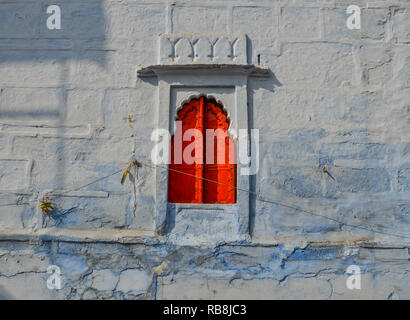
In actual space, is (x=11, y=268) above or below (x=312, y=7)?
below

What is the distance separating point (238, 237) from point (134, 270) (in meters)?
0.94

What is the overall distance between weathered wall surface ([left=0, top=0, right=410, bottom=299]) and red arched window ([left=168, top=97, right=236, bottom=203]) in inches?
9.2

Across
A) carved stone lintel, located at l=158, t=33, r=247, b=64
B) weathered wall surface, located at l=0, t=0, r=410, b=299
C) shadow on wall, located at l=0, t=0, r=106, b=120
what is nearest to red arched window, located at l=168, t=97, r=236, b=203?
weathered wall surface, located at l=0, t=0, r=410, b=299

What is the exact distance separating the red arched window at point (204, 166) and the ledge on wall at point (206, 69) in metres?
0.27

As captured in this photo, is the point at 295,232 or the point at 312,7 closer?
the point at 295,232

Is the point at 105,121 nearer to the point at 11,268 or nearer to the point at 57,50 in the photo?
the point at 57,50

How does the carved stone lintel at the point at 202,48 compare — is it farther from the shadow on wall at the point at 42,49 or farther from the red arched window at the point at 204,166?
the shadow on wall at the point at 42,49

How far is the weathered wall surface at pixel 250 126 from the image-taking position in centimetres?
325

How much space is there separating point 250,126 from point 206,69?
66 cm

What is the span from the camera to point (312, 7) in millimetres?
3645

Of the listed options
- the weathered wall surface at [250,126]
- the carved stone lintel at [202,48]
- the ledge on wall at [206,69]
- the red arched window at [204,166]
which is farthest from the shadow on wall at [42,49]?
the red arched window at [204,166]

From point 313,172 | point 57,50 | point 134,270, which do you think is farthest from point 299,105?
point 57,50

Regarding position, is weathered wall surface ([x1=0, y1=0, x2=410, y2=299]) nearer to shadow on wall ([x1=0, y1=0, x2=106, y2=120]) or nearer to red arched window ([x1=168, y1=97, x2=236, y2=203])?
shadow on wall ([x1=0, y1=0, x2=106, y2=120])

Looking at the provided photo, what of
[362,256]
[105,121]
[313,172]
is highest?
[105,121]
